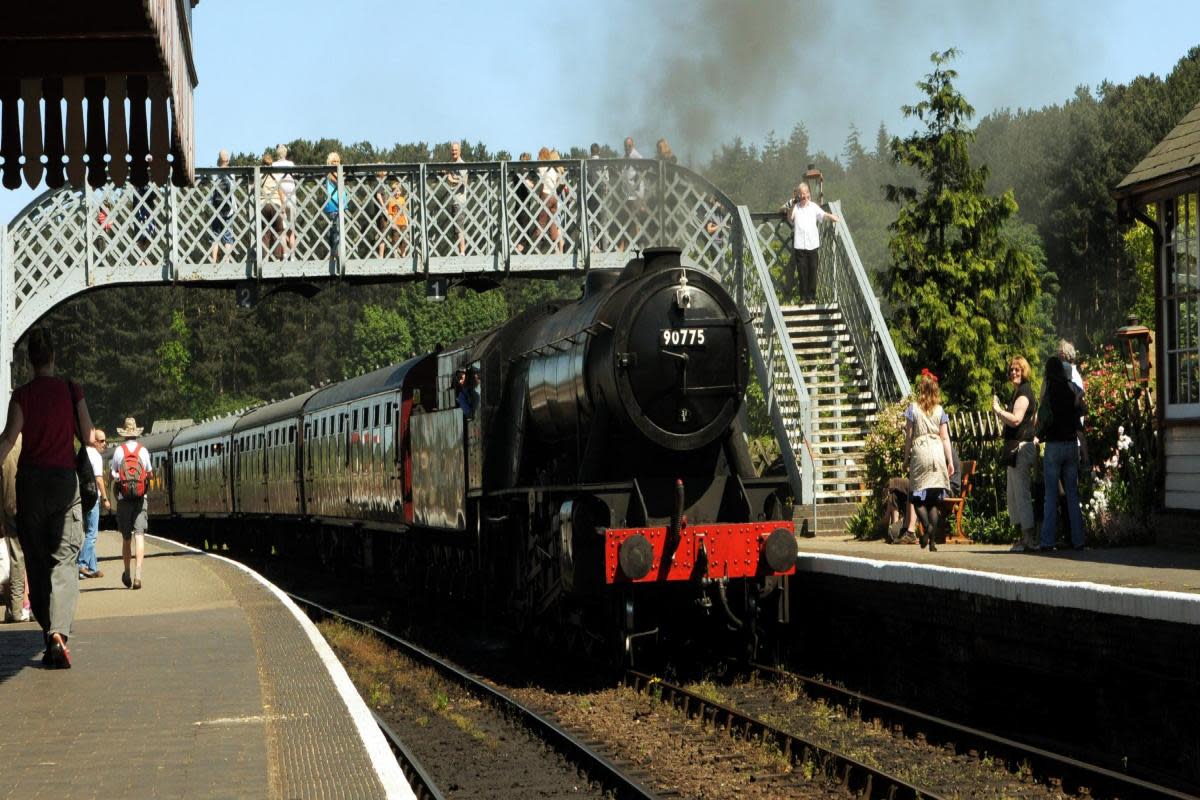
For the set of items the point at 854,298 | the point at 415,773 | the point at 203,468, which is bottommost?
the point at 415,773

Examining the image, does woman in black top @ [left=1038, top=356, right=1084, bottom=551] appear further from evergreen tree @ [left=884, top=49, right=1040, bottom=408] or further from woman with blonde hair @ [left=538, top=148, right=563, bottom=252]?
evergreen tree @ [left=884, top=49, right=1040, bottom=408]

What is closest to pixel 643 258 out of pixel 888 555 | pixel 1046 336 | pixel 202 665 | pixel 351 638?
pixel 888 555

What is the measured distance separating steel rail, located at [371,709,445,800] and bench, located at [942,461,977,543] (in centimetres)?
776

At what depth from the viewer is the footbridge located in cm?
2405

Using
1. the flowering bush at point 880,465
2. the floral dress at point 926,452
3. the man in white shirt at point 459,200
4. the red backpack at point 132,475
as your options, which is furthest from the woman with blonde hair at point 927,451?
the man in white shirt at point 459,200

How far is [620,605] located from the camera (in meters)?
12.5

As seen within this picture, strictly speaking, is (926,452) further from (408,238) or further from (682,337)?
(408,238)

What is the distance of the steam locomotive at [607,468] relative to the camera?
12.3m

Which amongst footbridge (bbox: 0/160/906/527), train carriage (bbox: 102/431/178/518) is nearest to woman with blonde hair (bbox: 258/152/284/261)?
footbridge (bbox: 0/160/906/527)

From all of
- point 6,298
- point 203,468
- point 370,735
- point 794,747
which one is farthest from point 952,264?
point 370,735

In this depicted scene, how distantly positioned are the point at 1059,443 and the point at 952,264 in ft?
98.8

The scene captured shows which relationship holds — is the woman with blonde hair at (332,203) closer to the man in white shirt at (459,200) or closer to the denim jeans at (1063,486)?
the man in white shirt at (459,200)

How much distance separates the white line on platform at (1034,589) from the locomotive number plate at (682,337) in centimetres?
219

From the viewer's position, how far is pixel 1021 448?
1459 centimetres
